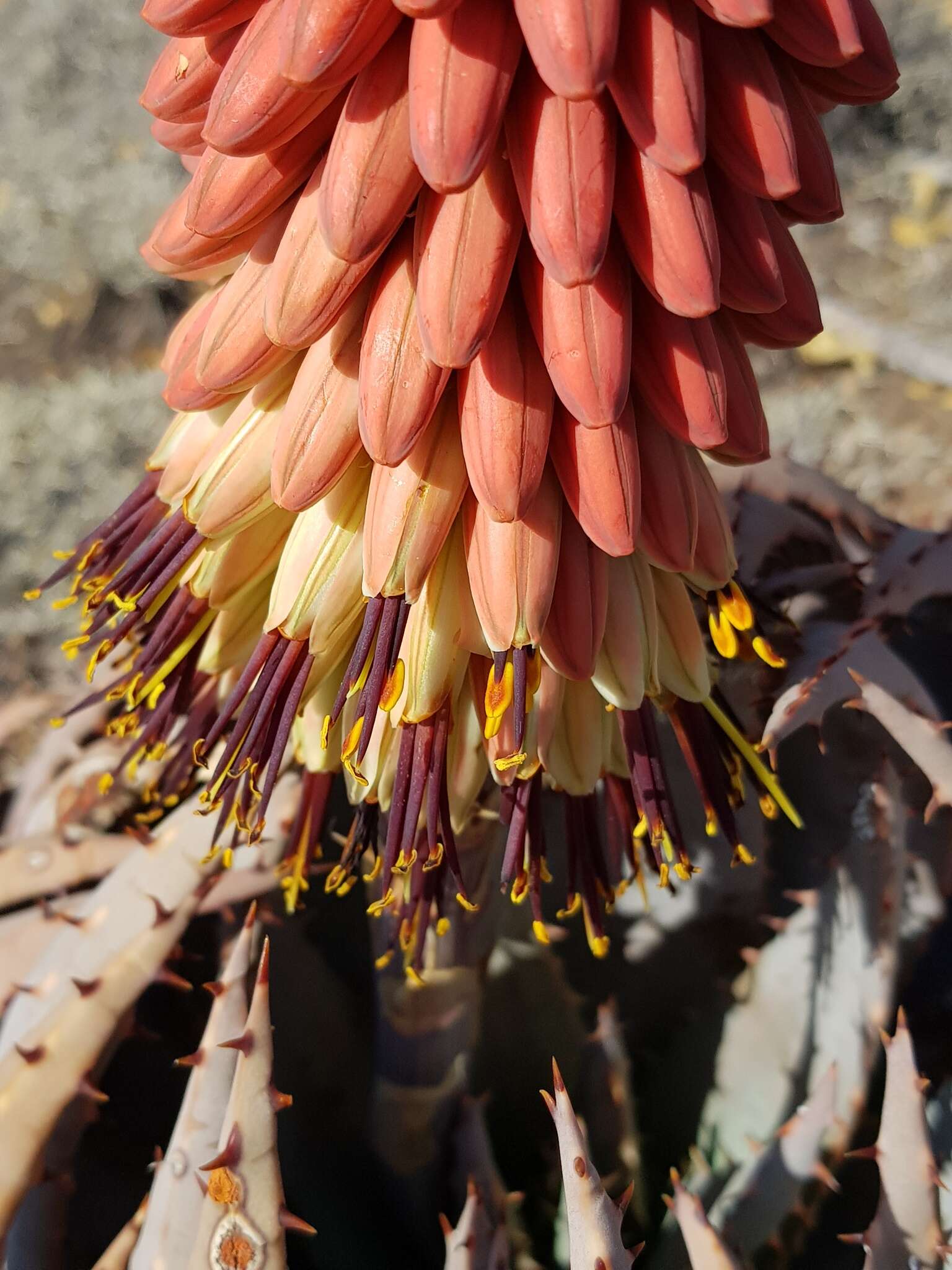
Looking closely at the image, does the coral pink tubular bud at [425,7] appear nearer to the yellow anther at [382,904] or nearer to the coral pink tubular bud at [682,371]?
the coral pink tubular bud at [682,371]

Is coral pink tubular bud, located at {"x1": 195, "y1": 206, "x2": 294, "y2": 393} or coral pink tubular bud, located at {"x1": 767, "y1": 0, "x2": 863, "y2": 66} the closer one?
coral pink tubular bud, located at {"x1": 767, "y1": 0, "x2": 863, "y2": 66}

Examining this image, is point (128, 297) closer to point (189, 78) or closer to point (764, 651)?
point (189, 78)

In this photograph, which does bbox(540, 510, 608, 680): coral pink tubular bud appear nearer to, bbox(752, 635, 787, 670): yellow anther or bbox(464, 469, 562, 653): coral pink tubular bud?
bbox(464, 469, 562, 653): coral pink tubular bud

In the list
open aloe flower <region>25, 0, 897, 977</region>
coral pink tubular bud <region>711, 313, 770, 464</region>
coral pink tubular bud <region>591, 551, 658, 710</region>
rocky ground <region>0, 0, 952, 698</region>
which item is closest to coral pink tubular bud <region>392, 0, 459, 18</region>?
open aloe flower <region>25, 0, 897, 977</region>

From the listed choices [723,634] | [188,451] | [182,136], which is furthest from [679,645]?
[182,136]

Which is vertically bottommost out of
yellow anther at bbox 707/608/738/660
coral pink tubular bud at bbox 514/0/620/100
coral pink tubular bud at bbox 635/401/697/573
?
yellow anther at bbox 707/608/738/660
